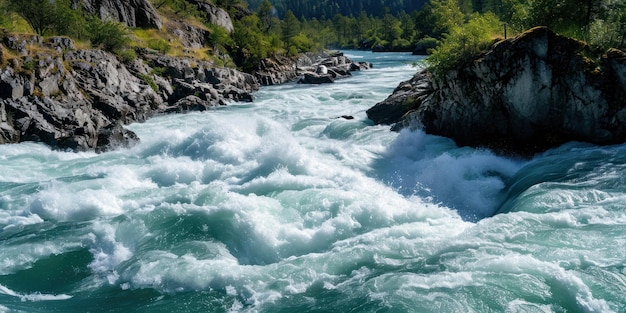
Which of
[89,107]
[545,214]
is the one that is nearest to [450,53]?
[545,214]

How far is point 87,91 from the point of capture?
97.1 feet

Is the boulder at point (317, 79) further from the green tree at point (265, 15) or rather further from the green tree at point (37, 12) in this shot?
the green tree at point (265, 15)

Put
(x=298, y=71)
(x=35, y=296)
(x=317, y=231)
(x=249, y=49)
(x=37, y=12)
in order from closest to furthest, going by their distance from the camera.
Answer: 1. (x=35, y=296)
2. (x=317, y=231)
3. (x=37, y=12)
4. (x=249, y=49)
5. (x=298, y=71)

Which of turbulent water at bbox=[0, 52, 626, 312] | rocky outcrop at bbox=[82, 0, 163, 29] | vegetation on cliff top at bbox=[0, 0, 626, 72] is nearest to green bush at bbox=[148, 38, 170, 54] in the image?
vegetation on cliff top at bbox=[0, 0, 626, 72]

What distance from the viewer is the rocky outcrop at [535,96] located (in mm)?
16406

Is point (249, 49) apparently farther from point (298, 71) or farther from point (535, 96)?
point (535, 96)

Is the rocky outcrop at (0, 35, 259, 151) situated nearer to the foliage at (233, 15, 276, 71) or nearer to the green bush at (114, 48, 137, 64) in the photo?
the green bush at (114, 48, 137, 64)

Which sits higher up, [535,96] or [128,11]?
[128,11]

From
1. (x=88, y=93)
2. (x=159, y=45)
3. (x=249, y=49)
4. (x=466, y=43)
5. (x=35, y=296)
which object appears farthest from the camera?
(x=249, y=49)

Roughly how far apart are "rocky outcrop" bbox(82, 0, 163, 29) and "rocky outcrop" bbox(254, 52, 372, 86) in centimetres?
1486

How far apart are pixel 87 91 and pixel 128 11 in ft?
99.1

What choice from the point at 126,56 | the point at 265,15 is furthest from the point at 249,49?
the point at 265,15

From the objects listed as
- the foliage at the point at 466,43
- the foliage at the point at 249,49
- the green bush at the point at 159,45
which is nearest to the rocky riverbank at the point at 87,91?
the green bush at the point at 159,45

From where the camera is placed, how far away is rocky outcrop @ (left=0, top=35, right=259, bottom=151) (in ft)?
78.6
